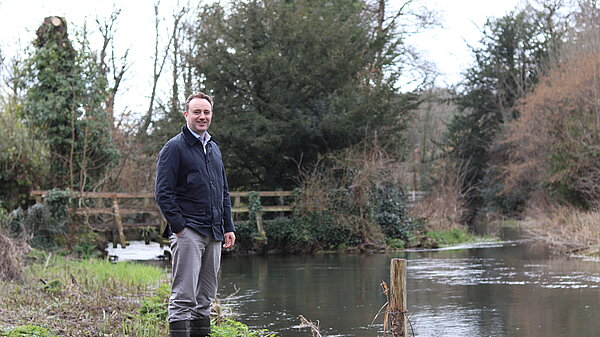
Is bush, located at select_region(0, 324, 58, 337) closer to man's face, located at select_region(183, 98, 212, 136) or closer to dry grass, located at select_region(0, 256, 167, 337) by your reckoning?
dry grass, located at select_region(0, 256, 167, 337)

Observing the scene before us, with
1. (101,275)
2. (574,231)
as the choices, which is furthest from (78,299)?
(574,231)

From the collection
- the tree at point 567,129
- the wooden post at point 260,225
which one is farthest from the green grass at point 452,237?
the wooden post at point 260,225

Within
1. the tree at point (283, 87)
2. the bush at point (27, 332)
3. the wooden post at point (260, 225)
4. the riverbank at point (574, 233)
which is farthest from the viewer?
the tree at point (283, 87)

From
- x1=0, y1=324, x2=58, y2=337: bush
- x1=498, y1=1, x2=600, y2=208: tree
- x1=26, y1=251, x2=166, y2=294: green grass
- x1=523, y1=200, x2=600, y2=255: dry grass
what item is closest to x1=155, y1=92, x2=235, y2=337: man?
x1=0, y1=324, x2=58, y2=337: bush

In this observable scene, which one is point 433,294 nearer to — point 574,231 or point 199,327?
point 199,327

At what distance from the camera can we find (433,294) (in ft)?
45.4

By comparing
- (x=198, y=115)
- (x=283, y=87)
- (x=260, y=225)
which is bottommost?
(x=260, y=225)

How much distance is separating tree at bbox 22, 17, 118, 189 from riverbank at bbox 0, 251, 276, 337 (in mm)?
6812

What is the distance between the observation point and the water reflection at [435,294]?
10.6 meters

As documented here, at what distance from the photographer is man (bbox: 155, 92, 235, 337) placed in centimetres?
686

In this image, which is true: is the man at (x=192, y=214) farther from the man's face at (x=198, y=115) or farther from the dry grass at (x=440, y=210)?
the dry grass at (x=440, y=210)

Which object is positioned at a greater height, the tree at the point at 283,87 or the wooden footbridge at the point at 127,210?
the tree at the point at 283,87

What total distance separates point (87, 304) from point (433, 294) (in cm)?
614

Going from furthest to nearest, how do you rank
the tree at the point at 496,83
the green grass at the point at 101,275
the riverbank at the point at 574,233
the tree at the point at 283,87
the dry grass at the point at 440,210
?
the tree at the point at 496,83 → the dry grass at the point at 440,210 → the tree at the point at 283,87 → the riverbank at the point at 574,233 → the green grass at the point at 101,275
